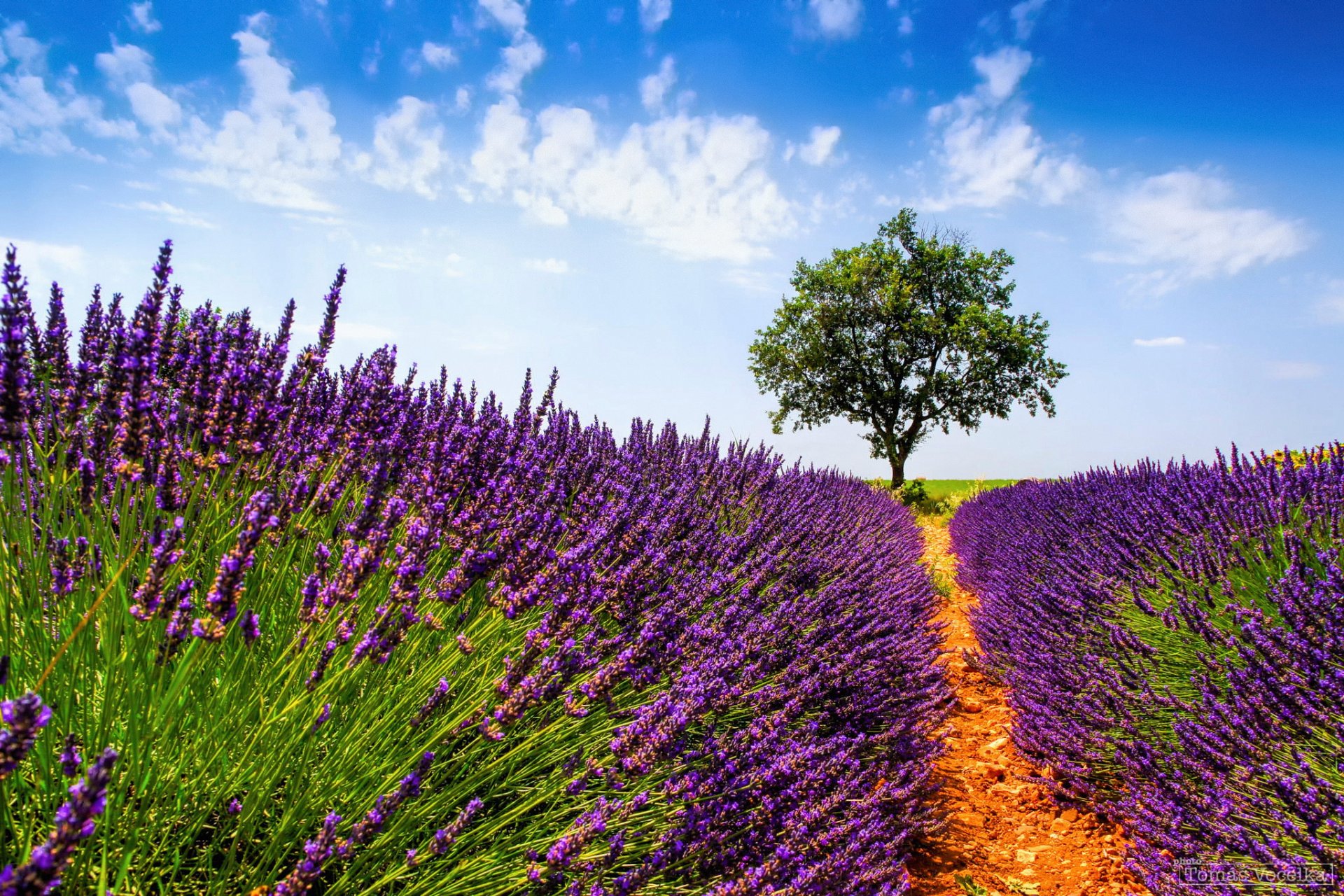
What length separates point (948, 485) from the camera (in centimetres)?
2692

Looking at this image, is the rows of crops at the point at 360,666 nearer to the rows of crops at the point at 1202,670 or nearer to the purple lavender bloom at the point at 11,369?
the purple lavender bloom at the point at 11,369

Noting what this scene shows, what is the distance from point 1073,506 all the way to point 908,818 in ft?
14.4

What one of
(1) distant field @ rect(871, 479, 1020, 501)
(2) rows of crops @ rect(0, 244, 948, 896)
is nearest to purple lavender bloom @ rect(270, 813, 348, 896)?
(2) rows of crops @ rect(0, 244, 948, 896)

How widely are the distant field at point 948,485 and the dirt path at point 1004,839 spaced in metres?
14.5

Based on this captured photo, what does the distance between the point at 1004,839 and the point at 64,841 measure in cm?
335

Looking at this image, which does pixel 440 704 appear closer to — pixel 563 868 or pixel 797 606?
pixel 563 868

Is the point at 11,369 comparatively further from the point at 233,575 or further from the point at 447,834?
the point at 447,834

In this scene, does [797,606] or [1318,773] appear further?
[797,606]

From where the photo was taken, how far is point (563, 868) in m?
1.51

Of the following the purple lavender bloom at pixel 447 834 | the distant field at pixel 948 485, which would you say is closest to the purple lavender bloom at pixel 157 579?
the purple lavender bloom at pixel 447 834

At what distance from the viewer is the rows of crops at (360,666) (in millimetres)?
1354

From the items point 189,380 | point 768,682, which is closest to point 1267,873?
point 768,682

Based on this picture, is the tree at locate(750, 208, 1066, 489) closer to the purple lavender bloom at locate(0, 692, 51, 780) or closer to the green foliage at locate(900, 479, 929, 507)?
the green foliage at locate(900, 479, 929, 507)

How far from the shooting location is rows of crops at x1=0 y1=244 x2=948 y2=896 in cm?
135
